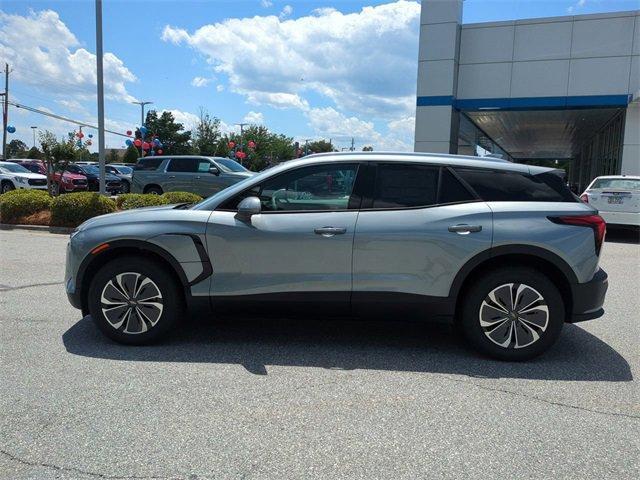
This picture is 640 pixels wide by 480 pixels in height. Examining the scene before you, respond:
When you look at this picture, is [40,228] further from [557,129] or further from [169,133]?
[169,133]

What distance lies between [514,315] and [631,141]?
63.1ft

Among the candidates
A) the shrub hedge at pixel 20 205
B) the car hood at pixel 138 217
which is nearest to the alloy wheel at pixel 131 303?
the car hood at pixel 138 217

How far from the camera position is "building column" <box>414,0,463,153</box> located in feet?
68.5

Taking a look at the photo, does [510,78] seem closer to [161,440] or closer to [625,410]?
[625,410]

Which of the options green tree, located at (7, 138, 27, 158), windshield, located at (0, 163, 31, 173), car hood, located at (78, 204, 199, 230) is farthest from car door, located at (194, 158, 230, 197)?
green tree, located at (7, 138, 27, 158)

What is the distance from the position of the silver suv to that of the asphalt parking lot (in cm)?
40

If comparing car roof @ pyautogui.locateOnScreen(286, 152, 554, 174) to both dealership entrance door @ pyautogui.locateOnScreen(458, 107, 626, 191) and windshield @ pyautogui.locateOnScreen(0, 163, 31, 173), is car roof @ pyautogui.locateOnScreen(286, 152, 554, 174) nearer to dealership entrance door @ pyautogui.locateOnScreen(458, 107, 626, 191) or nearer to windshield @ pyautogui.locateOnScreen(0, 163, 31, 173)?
dealership entrance door @ pyautogui.locateOnScreen(458, 107, 626, 191)

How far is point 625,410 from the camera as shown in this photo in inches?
140

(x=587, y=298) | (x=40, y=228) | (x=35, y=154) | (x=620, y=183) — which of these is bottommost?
(x=40, y=228)

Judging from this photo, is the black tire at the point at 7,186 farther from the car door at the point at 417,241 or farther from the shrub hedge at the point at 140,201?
the car door at the point at 417,241

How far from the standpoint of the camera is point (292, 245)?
14.3 ft

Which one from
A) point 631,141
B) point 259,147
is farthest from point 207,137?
point 631,141

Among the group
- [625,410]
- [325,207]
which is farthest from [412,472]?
[325,207]

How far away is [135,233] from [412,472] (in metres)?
2.94
